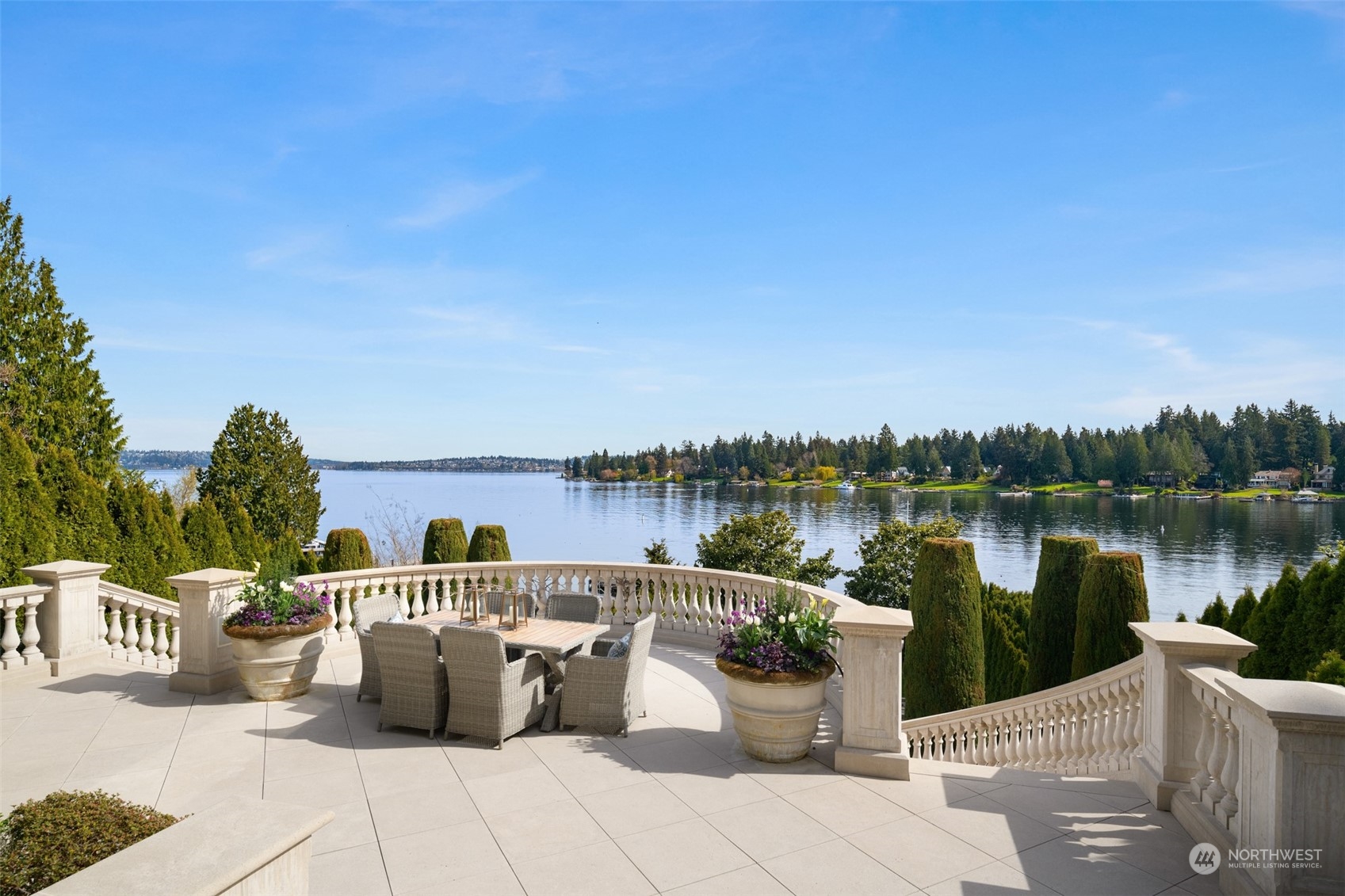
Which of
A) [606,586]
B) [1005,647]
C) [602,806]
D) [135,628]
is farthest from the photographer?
[1005,647]

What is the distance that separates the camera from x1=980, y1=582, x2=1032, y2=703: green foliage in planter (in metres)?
12.5

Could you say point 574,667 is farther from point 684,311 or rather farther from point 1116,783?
point 684,311

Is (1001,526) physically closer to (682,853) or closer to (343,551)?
(343,551)

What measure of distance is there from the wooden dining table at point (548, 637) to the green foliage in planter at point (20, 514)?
6.48 m

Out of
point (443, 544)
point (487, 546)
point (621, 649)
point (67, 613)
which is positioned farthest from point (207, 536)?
point (621, 649)

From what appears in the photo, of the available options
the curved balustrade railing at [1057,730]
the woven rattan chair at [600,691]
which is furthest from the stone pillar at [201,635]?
the curved balustrade railing at [1057,730]

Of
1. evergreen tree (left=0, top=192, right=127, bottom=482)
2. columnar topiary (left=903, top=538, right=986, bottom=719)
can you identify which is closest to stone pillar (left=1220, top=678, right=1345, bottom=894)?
columnar topiary (left=903, top=538, right=986, bottom=719)

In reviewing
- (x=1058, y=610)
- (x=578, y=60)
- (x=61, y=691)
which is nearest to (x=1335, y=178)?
(x=1058, y=610)

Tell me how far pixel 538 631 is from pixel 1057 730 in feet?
16.9

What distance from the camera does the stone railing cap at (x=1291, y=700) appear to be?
2.93 metres

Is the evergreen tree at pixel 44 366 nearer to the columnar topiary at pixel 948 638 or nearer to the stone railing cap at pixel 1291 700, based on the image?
the columnar topiary at pixel 948 638

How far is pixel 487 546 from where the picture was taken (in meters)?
13.8

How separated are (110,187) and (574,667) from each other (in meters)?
8.94

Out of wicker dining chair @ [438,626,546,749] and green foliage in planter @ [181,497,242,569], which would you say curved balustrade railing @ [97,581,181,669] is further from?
green foliage in planter @ [181,497,242,569]
